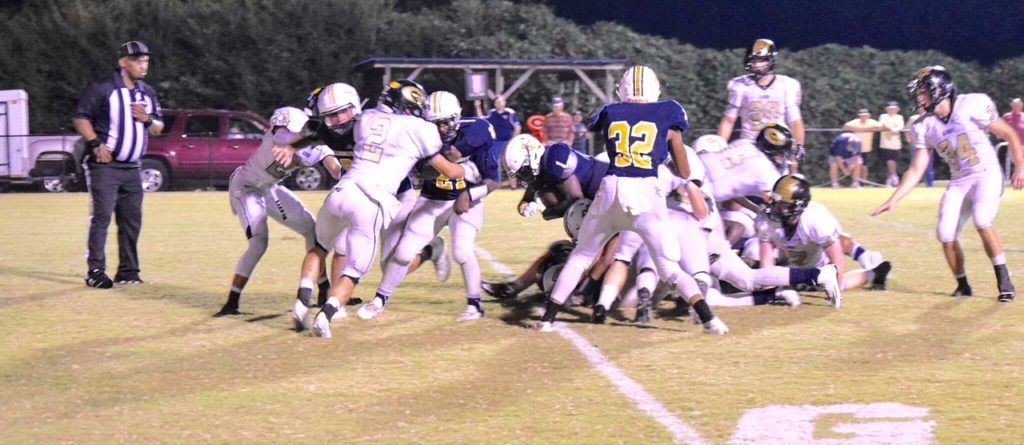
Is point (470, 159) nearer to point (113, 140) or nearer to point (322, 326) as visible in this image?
point (322, 326)

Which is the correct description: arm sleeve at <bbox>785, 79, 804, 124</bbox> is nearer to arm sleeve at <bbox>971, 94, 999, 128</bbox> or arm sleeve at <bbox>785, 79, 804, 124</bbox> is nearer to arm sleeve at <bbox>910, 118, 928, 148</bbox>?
arm sleeve at <bbox>910, 118, 928, 148</bbox>

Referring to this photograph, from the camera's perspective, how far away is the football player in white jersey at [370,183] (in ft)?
25.2

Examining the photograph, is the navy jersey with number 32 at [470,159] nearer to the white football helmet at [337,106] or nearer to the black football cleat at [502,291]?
the white football helmet at [337,106]

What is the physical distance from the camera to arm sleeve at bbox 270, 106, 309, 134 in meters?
8.48

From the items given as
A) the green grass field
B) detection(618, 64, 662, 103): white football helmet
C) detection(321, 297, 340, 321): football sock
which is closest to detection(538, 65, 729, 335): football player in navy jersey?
detection(618, 64, 662, 103): white football helmet

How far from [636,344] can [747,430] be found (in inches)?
81.6

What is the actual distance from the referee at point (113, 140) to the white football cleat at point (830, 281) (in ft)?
17.7

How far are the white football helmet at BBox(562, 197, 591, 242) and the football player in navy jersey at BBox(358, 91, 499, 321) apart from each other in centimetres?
54

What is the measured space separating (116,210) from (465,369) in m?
4.80

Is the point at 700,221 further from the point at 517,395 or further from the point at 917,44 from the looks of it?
the point at 917,44

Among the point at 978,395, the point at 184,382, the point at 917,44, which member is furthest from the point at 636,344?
the point at 917,44

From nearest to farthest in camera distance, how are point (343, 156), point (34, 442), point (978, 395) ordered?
1. point (34, 442)
2. point (978, 395)
3. point (343, 156)

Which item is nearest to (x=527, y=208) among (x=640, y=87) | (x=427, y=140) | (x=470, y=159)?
(x=470, y=159)

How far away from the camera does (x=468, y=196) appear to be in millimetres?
8141
